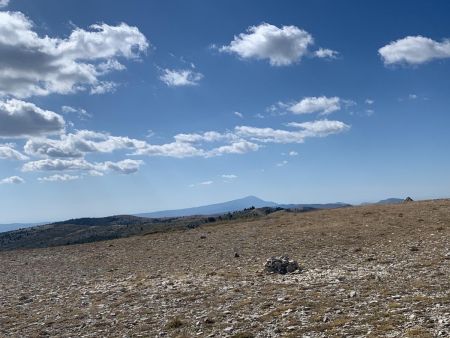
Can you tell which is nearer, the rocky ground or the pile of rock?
the rocky ground

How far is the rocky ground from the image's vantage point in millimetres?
17172

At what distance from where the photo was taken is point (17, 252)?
60.1 m

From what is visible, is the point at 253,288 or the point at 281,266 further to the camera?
the point at 281,266

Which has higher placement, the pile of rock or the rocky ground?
the pile of rock

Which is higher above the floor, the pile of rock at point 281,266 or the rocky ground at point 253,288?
the pile of rock at point 281,266

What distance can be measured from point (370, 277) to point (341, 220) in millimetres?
30114

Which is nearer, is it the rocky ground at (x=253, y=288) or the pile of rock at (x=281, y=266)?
the rocky ground at (x=253, y=288)

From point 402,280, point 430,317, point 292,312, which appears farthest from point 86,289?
point 430,317

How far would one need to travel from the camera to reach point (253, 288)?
24.3 metres

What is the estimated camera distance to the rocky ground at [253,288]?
17.2 metres

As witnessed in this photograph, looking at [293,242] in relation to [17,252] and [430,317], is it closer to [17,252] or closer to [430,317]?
[430,317]

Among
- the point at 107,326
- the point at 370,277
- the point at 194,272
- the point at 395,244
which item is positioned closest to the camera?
the point at 107,326

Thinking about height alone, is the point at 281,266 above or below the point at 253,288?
above

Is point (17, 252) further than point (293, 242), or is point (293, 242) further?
point (17, 252)
